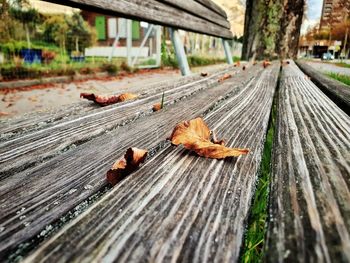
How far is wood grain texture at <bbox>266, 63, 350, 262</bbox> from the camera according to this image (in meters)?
0.29

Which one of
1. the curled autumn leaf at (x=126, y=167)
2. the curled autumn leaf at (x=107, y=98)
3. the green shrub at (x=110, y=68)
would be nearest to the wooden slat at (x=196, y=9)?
the curled autumn leaf at (x=107, y=98)

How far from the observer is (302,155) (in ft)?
1.86

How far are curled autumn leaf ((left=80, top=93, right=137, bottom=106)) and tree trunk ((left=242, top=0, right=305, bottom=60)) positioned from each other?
16.6 feet

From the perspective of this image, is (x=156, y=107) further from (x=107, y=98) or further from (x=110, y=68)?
(x=110, y=68)

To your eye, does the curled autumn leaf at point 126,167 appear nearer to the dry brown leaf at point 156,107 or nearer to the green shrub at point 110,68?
the dry brown leaf at point 156,107

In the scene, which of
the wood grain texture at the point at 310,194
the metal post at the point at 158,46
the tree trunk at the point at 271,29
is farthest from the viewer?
the metal post at the point at 158,46

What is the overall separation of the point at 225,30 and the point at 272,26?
175 cm

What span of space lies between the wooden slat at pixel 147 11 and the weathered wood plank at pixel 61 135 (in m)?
0.51

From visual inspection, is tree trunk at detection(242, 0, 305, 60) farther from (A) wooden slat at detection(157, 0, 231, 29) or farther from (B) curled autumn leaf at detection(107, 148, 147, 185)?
(B) curled autumn leaf at detection(107, 148, 147, 185)

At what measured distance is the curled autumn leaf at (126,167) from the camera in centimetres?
51

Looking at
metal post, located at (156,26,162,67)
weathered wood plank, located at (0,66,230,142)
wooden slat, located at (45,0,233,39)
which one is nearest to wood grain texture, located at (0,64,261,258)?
weathered wood plank, located at (0,66,230,142)

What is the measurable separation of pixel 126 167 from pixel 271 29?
599cm

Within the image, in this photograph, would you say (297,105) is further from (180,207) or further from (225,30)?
(225,30)

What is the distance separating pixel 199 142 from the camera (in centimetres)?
62
